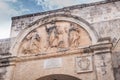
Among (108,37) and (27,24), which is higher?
(27,24)

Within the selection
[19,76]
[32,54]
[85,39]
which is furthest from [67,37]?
[19,76]

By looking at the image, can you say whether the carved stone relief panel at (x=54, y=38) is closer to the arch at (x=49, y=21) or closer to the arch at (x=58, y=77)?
the arch at (x=49, y=21)

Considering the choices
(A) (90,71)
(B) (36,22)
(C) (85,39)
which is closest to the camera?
(A) (90,71)

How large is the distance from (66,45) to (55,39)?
575 mm

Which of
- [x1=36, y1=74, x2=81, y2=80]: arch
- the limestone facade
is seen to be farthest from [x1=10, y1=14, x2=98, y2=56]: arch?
[x1=36, y1=74, x2=81, y2=80]: arch

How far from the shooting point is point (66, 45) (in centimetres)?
954

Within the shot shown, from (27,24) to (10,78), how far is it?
2.49 m

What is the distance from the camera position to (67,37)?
9.72m

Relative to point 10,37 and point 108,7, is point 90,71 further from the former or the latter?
point 10,37

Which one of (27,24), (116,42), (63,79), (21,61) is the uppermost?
(27,24)

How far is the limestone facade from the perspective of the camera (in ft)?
28.6

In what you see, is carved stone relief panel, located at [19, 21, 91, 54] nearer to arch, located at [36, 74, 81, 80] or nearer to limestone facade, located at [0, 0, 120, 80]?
limestone facade, located at [0, 0, 120, 80]

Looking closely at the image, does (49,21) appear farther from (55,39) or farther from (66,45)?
(66,45)

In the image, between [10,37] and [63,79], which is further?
[10,37]
